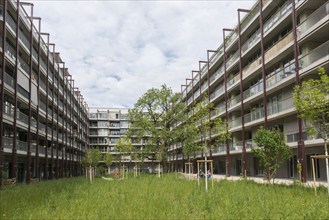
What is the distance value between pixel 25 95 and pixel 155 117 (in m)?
22.1

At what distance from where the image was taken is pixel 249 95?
3994cm

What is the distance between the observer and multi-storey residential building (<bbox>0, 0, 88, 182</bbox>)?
31.4 meters

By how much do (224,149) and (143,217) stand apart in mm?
39078

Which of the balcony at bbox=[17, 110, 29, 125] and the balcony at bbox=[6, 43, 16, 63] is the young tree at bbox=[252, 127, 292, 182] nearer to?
the balcony at bbox=[6, 43, 16, 63]

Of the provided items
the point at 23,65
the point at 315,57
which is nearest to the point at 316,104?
the point at 315,57

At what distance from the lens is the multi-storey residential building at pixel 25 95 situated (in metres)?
31.4

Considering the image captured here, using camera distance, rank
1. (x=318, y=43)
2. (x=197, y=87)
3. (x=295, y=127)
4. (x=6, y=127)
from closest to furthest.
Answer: (x=318, y=43) → (x=295, y=127) → (x=6, y=127) → (x=197, y=87)

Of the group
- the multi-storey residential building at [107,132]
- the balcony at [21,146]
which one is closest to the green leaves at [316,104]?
the balcony at [21,146]

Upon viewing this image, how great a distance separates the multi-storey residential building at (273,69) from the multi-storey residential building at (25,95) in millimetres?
18297

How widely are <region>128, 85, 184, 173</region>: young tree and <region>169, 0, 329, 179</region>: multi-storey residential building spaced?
279 inches

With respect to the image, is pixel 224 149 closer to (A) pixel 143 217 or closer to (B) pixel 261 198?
(B) pixel 261 198

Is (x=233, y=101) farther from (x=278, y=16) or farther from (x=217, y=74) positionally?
(x=278, y=16)

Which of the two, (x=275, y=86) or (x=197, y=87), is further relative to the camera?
(x=197, y=87)

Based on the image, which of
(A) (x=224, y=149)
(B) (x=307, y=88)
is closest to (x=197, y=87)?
(A) (x=224, y=149)
